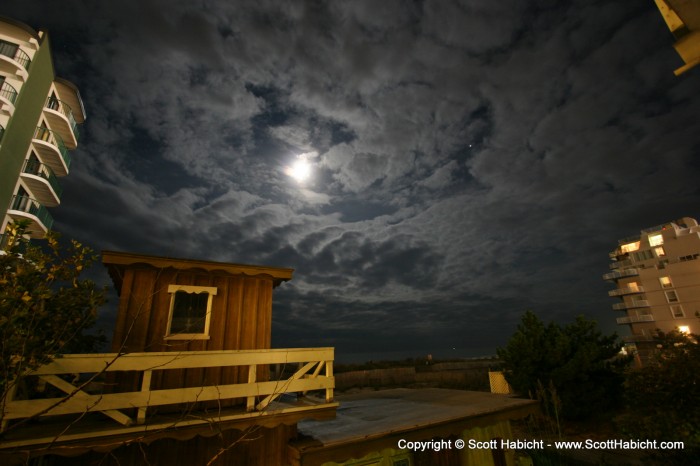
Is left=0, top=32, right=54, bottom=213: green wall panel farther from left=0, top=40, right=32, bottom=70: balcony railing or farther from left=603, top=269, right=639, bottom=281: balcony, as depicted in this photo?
left=603, top=269, right=639, bottom=281: balcony

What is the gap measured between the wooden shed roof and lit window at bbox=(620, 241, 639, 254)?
2647 inches

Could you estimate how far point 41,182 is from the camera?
27.2 meters

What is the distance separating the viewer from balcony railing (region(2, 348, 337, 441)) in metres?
5.25

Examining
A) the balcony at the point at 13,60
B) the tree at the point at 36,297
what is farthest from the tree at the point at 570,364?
the balcony at the point at 13,60

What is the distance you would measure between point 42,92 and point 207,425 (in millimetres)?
37815

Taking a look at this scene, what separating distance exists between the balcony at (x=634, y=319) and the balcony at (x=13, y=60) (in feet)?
270

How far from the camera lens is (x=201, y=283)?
8.41 m

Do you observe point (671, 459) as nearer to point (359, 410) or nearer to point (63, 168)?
point (359, 410)

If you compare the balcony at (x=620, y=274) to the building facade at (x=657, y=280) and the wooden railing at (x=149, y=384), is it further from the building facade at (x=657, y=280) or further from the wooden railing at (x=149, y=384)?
the wooden railing at (x=149, y=384)

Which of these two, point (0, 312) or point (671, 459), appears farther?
point (671, 459)

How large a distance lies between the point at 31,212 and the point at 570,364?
4088cm

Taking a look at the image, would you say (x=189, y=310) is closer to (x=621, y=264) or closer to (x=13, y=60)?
(x=13, y=60)

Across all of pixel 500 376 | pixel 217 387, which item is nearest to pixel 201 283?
pixel 217 387

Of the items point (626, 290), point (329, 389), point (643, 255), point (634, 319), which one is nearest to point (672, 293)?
point (626, 290)
